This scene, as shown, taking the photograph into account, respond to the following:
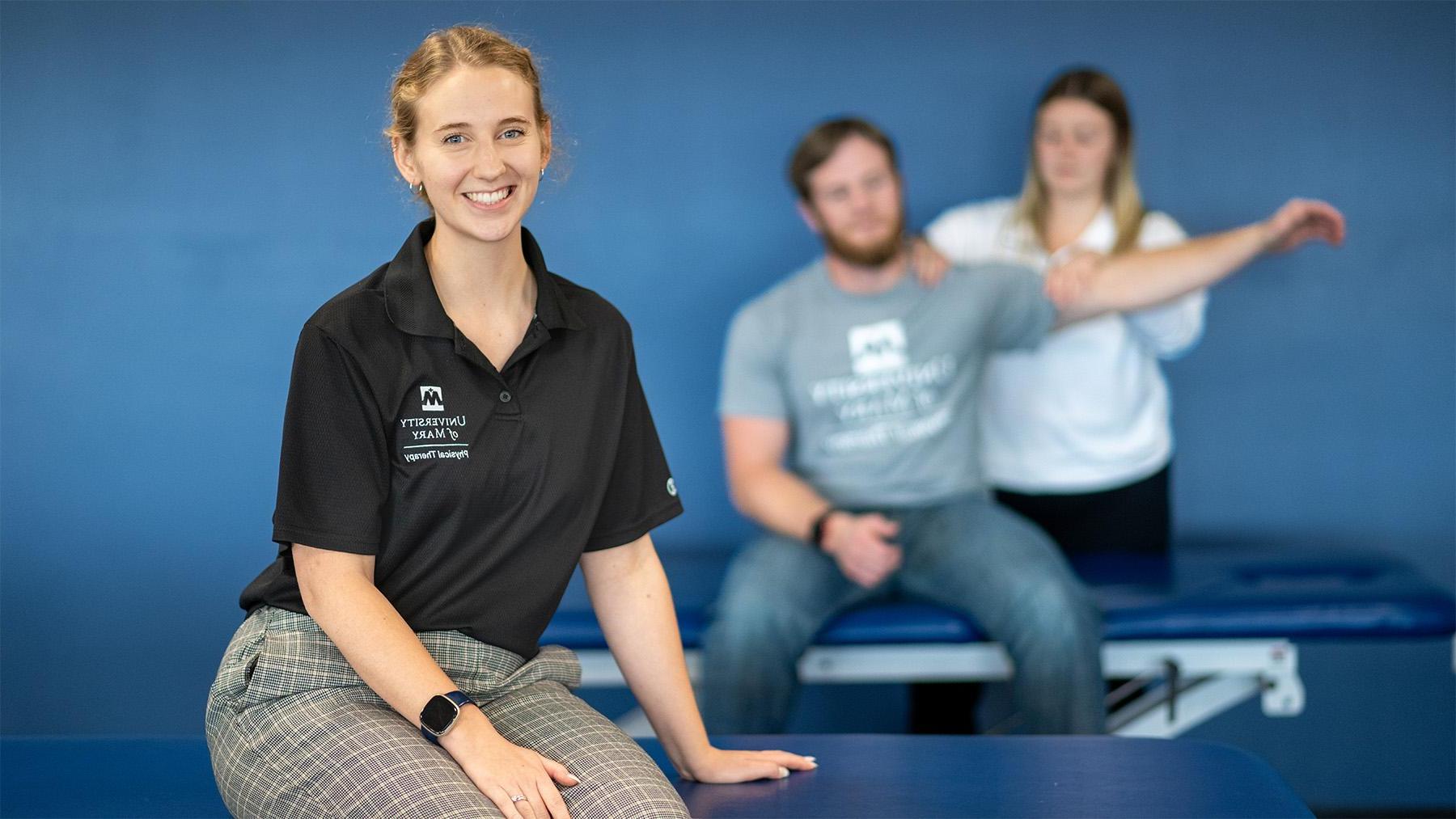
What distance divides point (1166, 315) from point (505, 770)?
2.12 meters

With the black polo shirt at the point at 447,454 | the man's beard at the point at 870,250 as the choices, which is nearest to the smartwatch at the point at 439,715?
the black polo shirt at the point at 447,454

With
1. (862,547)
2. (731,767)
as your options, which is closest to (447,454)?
(731,767)

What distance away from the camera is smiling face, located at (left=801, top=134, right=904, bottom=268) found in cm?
295

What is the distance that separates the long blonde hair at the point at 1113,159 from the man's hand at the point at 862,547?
915mm

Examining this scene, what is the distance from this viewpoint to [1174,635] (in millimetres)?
2637

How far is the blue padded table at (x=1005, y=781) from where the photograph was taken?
5.58 ft

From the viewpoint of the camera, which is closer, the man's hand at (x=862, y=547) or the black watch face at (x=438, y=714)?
the black watch face at (x=438, y=714)

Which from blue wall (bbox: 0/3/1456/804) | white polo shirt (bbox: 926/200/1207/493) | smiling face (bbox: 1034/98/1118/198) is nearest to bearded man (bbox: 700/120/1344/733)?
white polo shirt (bbox: 926/200/1207/493)

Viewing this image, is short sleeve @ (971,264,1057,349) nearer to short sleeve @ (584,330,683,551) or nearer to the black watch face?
short sleeve @ (584,330,683,551)

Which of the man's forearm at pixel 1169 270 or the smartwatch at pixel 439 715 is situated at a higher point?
the man's forearm at pixel 1169 270

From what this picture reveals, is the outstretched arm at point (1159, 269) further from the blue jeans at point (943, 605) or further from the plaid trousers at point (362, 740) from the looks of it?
the plaid trousers at point (362, 740)

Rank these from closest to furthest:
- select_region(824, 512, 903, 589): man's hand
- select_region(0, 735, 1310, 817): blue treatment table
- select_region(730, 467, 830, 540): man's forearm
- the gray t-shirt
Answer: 1. select_region(0, 735, 1310, 817): blue treatment table
2. select_region(824, 512, 903, 589): man's hand
3. select_region(730, 467, 830, 540): man's forearm
4. the gray t-shirt

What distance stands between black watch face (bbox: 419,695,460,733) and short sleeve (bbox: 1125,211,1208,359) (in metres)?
2.07

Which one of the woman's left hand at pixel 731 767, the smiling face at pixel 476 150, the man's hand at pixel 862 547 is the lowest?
the woman's left hand at pixel 731 767
